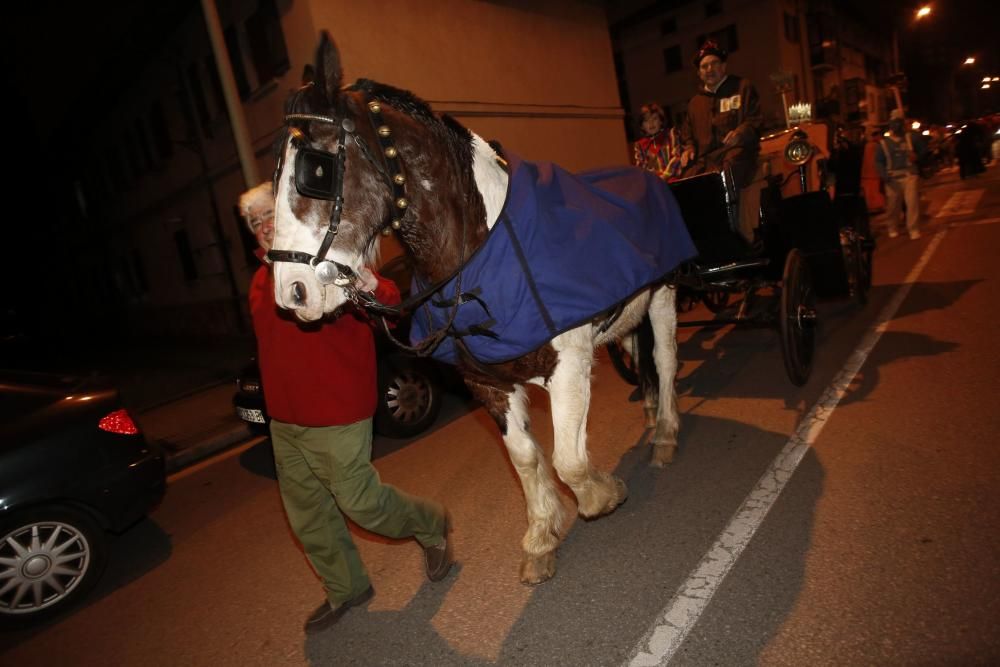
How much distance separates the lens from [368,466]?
109 inches

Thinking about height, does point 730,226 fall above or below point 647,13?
below

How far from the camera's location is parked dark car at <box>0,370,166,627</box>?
11.5ft

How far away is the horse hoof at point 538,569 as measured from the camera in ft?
9.47

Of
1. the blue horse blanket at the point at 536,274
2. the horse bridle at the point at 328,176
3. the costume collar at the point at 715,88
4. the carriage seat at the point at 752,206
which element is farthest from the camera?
the costume collar at the point at 715,88

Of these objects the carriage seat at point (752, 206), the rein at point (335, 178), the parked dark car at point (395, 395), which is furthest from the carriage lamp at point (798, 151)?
the rein at point (335, 178)

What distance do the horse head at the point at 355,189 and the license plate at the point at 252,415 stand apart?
354cm

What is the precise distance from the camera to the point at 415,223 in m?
2.26

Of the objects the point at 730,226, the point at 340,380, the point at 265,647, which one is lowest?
the point at 265,647

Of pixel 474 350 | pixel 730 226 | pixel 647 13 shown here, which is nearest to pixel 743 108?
pixel 730 226

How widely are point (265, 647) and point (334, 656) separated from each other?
44 centimetres

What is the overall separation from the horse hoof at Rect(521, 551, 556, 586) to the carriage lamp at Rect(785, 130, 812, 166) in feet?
14.2

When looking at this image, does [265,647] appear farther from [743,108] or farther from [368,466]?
[743,108]

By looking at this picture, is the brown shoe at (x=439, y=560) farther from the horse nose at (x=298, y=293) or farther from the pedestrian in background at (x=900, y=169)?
the pedestrian in background at (x=900, y=169)

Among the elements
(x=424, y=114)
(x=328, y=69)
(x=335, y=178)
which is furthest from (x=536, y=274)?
(x=328, y=69)
